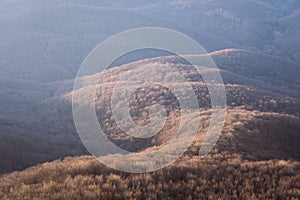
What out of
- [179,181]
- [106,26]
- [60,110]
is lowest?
[60,110]

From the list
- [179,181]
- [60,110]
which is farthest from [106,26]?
[179,181]

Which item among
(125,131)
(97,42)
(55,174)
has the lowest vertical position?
(125,131)

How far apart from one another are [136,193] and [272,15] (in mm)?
132973

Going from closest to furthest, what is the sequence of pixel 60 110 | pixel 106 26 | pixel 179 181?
1. pixel 179 181
2. pixel 60 110
3. pixel 106 26

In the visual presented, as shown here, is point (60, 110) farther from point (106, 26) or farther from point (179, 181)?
point (106, 26)

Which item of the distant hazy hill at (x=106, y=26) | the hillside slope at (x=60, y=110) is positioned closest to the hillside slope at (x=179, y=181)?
the hillside slope at (x=60, y=110)

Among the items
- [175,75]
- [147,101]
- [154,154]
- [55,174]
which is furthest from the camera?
[175,75]

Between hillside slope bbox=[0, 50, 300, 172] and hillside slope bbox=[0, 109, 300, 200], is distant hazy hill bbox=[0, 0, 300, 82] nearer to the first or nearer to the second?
hillside slope bbox=[0, 50, 300, 172]

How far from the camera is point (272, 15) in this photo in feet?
427

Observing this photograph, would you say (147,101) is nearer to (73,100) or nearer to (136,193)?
(73,100)

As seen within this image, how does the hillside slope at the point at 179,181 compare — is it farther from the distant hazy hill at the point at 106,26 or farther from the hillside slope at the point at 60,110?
the distant hazy hill at the point at 106,26

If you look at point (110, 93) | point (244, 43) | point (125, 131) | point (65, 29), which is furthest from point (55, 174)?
point (244, 43)

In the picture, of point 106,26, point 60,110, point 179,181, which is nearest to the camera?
point 179,181

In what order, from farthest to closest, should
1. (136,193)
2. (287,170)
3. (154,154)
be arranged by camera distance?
1. (154,154)
2. (287,170)
3. (136,193)
